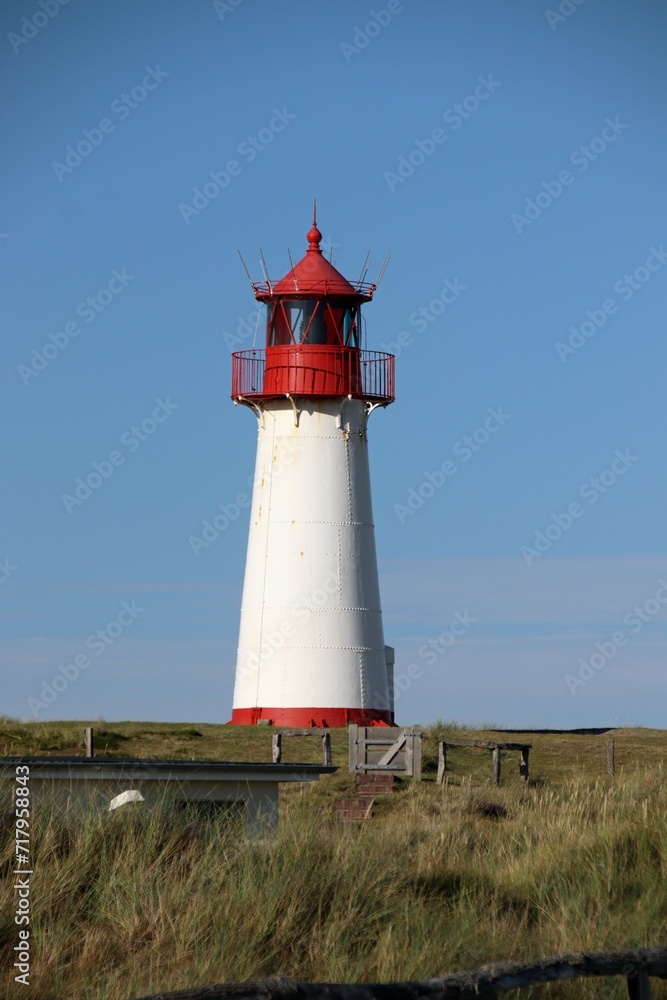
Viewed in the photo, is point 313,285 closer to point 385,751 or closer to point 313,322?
point 313,322

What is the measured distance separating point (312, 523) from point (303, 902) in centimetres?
2279

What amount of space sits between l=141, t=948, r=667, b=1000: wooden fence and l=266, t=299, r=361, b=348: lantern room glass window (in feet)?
84.6

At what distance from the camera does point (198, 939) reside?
9.81 m

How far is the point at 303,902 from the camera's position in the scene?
419 inches

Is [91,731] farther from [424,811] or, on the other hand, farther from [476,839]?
[476,839]

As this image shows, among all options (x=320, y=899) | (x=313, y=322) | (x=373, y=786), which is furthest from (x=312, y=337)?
(x=320, y=899)

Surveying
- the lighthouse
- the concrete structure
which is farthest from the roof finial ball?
the concrete structure

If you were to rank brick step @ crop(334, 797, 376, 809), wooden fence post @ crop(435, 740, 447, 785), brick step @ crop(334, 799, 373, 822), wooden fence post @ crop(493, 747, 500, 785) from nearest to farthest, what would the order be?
brick step @ crop(334, 799, 373, 822), brick step @ crop(334, 797, 376, 809), wooden fence post @ crop(493, 747, 500, 785), wooden fence post @ crop(435, 740, 447, 785)

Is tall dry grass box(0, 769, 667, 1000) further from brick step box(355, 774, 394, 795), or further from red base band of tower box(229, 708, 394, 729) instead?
red base band of tower box(229, 708, 394, 729)

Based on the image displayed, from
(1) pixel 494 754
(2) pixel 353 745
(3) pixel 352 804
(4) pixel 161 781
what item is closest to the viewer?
(4) pixel 161 781

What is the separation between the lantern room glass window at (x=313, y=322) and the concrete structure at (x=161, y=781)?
60.9 feet

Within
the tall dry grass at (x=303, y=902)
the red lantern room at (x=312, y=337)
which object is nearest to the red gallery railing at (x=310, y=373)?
the red lantern room at (x=312, y=337)

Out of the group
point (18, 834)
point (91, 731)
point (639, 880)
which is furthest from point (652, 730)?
point (18, 834)

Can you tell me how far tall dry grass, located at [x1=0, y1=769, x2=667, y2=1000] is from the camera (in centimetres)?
962
